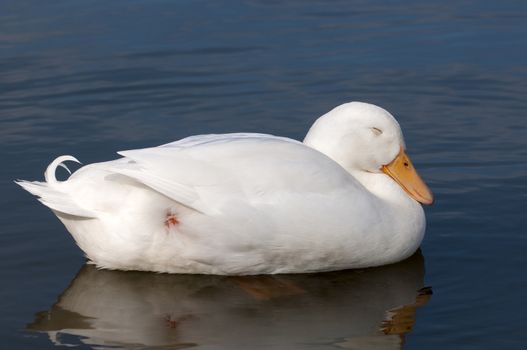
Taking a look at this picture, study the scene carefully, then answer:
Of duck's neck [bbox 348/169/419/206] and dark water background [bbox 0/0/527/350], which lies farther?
duck's neck [bbox 348/169/419/206]

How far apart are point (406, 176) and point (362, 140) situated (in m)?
0.37

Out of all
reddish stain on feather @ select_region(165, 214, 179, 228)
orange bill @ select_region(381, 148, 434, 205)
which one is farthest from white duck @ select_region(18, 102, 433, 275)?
orange bill @ select_region(381, 148, 434, 205)

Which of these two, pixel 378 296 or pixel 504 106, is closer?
pixel 378 296

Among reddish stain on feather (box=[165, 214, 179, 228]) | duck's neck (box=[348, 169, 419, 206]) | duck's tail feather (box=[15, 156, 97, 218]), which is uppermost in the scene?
duck's neck (box=[348, 169, 419, 206])

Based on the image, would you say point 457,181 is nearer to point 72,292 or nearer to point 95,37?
point 72,292

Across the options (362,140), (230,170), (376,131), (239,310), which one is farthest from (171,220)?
(376,131)

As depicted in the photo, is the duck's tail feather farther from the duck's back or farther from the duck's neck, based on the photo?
the duck's neck

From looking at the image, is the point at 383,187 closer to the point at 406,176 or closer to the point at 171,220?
the point at 406,176

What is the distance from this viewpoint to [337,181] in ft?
22.4

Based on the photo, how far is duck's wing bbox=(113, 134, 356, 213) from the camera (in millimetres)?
6574

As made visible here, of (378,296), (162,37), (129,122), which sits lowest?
(378,296)

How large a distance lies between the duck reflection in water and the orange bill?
1.23 feet

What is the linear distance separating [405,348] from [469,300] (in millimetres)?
640

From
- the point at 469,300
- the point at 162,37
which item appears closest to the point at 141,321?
the point at 469,300
